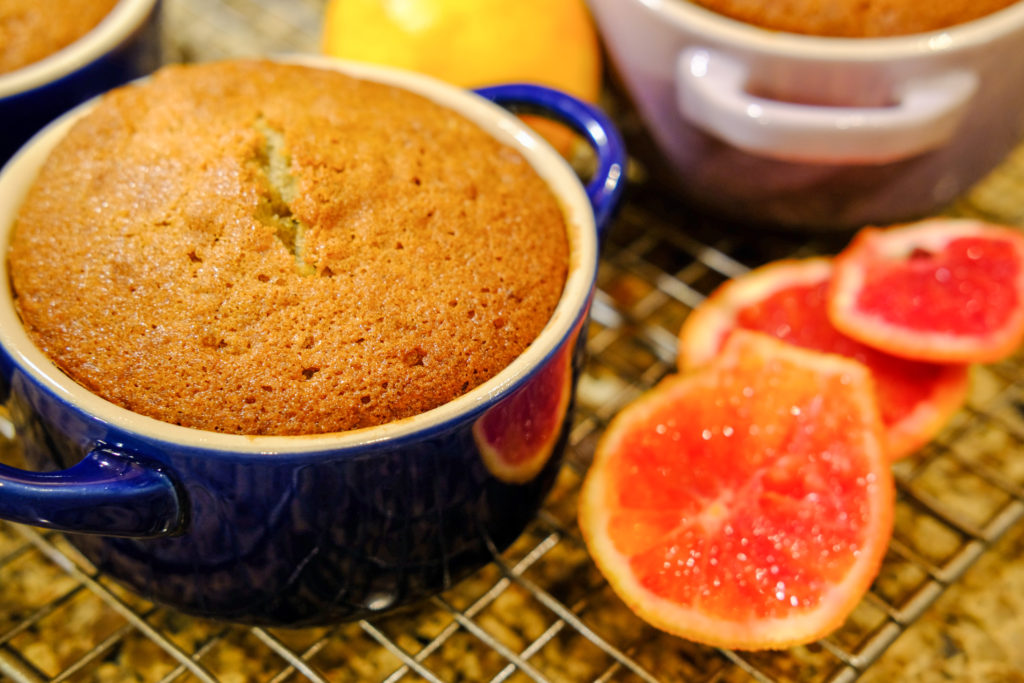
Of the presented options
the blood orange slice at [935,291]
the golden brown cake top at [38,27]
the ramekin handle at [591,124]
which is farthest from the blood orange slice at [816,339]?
the golden brown cake top at [38,27]

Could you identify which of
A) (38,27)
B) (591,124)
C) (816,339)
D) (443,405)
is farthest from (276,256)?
(816,339)

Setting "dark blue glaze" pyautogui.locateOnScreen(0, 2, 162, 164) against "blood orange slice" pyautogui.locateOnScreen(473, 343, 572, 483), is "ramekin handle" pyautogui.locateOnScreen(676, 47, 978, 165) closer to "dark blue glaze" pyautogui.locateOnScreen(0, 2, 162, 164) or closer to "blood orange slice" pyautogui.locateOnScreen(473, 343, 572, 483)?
"blood orange slice" pyautogui.locateOnScreen(473, 343, 572, 483)

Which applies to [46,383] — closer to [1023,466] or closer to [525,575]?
[525,575]

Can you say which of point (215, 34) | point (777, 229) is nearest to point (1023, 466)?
point (777, 229)

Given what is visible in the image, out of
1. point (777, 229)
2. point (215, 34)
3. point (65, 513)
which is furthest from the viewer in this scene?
point (215, 34)

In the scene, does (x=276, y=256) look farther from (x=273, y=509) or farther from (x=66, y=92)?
(x=66, y=92)

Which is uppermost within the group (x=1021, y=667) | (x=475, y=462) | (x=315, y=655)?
(x=475, y=462)
